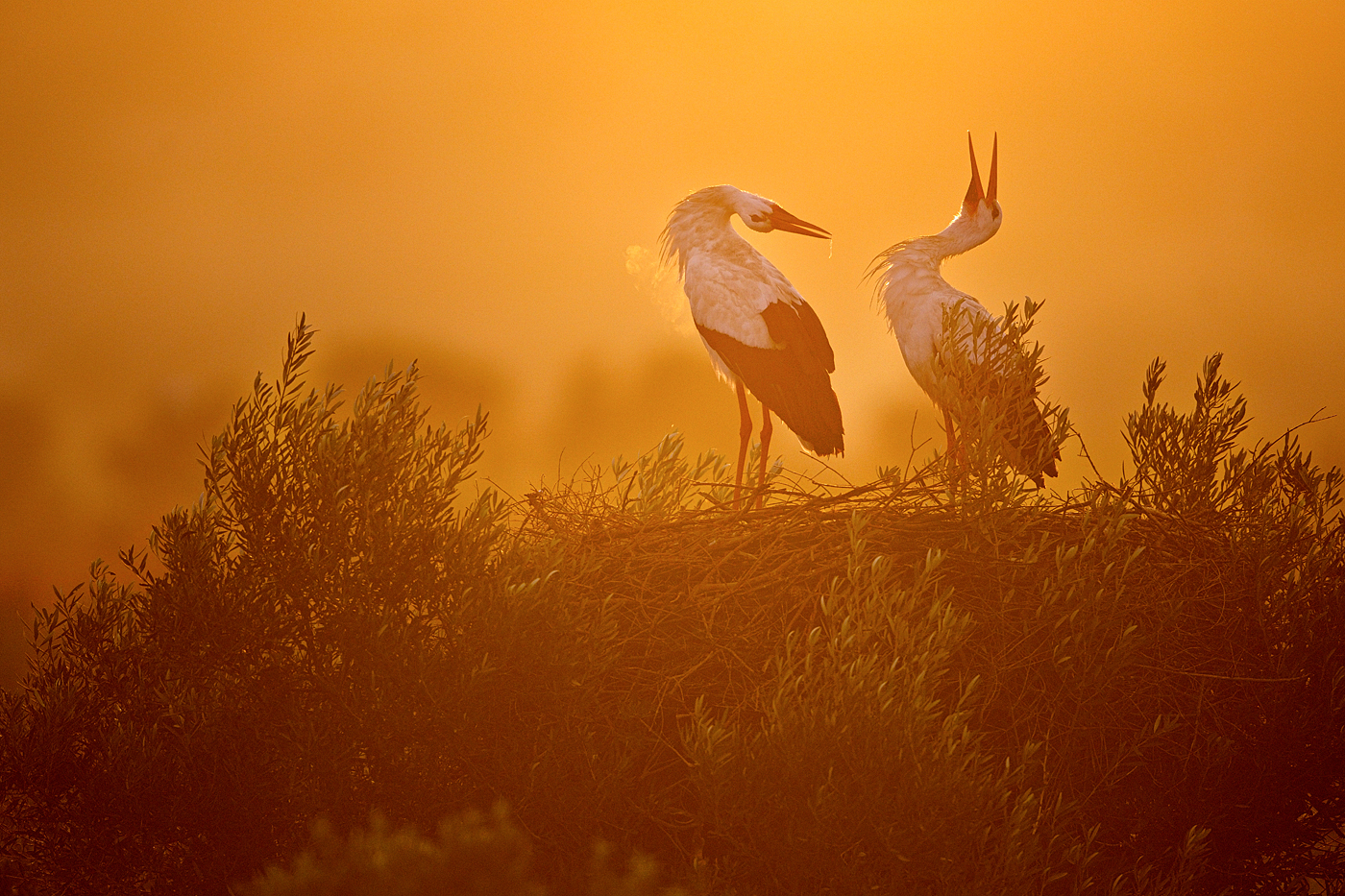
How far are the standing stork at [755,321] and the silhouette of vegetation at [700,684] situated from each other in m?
1.91

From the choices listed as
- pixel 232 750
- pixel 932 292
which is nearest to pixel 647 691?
pixel 232 750

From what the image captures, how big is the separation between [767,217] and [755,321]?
46.2 inches

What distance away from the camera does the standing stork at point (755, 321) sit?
8.89 metres

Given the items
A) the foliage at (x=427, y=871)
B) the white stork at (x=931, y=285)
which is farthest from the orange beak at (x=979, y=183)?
the foliage at (x=427, y=871)

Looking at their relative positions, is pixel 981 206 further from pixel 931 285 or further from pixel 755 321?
pixel 755 321

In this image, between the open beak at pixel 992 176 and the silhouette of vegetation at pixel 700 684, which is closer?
the silhouette of vegetation at pixel 700 684

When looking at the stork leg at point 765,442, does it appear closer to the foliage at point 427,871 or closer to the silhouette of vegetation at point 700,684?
the silhouette of vegetation at point 700,684

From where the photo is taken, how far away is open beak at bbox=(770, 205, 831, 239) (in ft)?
31.3

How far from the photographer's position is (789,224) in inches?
376

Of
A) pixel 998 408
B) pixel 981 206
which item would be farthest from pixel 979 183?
pixel 998 408

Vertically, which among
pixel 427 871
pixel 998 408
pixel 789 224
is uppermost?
pixel 789 224

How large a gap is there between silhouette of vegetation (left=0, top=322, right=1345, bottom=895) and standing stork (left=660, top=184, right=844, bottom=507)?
6.28ft

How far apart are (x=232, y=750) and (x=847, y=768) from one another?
3549 millimetres

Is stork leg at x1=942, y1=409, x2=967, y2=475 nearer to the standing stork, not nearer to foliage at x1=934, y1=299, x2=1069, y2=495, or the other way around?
foliage at x1=934, y1=299, x2=1069, y2=495
